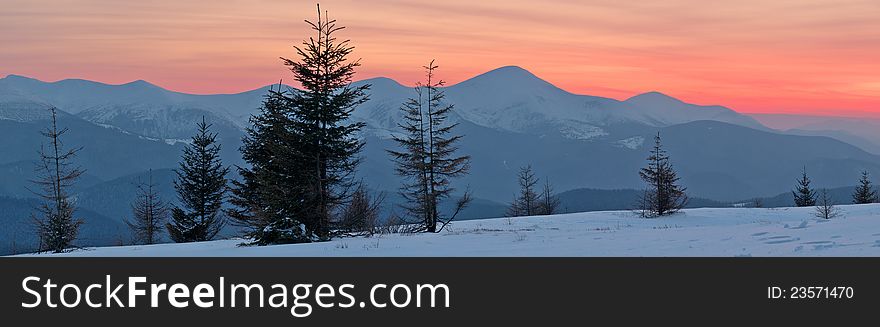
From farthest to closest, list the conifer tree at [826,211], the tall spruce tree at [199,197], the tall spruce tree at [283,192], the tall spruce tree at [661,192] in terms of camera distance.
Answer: the tall spruce tree at [661,192]
the tall spruce tree at [199,197]
the conifer tree at [826,211]
the tall spruce tree at [283,192]

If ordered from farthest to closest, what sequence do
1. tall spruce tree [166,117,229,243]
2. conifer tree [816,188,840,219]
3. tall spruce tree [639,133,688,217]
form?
1. tall spruce tree [639,133,688,217]
2. tall spruce tree [166,117,229,243]
3. conifer tree [816,188,840,219]

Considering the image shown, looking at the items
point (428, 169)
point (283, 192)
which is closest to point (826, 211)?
point (428, 169)

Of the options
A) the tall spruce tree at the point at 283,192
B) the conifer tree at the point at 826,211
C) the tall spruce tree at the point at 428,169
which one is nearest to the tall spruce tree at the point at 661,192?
the conifer tree at the point at 826,211

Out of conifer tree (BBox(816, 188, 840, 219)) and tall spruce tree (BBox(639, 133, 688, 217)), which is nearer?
conifer tree (BBox(816, 188, 840, 219))

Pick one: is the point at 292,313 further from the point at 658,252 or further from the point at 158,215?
the point at 158,215

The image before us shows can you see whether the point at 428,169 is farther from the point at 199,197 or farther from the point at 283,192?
the point at 199,197

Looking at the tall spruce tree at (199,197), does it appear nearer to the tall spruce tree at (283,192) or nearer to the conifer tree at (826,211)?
the tall spruce tree at (283,192)

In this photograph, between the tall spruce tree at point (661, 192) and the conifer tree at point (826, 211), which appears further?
the tall spruce tree at point (661, 192)

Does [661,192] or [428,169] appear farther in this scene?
[661,192]

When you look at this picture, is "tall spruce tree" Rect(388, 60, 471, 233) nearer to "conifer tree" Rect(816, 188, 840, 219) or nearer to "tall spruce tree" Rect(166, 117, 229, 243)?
"conifer tree" Rect(816, 188, 840, 219)

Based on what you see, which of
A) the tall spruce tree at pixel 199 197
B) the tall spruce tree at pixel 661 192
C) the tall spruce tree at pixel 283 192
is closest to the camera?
the tall spruce tree at pixel 283 192

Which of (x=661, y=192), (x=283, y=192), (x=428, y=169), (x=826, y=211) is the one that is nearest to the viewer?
(x=283, y=192)

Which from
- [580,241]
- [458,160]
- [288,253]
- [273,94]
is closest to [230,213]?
[273,94]

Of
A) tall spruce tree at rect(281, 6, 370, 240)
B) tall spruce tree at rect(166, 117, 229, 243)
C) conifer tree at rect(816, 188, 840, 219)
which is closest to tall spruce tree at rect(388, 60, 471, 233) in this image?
tall spruce tree at rect(281, 6, 370, 240)
